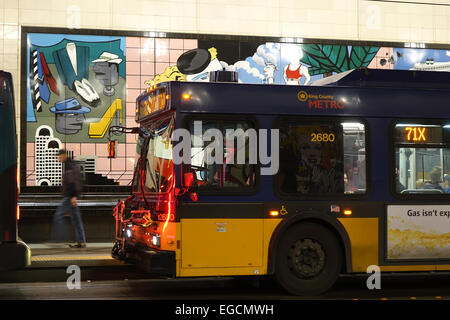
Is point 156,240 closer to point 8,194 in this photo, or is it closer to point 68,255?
point 8,194

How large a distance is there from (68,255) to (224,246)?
15.4 ft

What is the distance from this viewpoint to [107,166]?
19828 millimetres

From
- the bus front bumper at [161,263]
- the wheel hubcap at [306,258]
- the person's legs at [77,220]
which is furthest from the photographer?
the person's legs at [77,220]

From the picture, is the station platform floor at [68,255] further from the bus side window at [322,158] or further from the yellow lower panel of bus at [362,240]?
the yellow lower panel of bus at [362,240]

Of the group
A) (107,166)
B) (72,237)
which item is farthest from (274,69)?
(72,237)

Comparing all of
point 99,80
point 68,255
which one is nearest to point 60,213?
point 68,255

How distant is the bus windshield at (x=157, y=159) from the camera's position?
9.05m

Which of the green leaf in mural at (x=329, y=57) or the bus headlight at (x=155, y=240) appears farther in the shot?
the green leaf in mural at (x=329, y=57)

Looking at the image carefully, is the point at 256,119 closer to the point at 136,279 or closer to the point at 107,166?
the point at 136,279

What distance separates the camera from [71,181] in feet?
42.9

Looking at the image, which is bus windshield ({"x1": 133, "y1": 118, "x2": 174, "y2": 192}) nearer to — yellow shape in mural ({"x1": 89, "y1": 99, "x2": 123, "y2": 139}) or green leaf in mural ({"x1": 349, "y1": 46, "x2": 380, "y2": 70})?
yellow shape in mural ({"x1": 89, "y1": 99, "x2": 123, "y2": 139})

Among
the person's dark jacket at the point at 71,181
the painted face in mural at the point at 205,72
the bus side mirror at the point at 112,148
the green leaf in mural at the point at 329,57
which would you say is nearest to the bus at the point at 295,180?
the bus side mirror at the point at 112,148

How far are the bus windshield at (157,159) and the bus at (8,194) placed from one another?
6.15 feet

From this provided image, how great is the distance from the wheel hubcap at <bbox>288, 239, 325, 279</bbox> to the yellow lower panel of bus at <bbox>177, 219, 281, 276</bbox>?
0.41 meters
